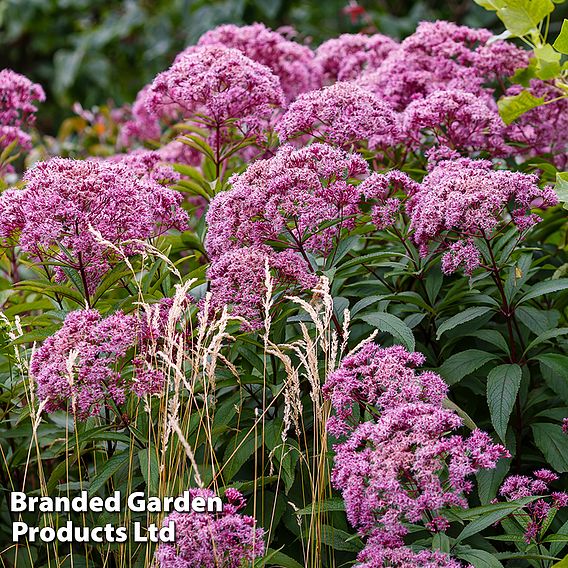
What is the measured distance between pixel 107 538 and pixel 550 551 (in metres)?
1.31

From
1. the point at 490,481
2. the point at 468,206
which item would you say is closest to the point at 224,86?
the point at 468,206

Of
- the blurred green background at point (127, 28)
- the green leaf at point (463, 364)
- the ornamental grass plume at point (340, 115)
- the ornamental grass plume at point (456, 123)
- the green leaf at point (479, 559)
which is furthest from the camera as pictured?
the blurred green background at point (127, 28)

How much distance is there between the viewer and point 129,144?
6059 mm

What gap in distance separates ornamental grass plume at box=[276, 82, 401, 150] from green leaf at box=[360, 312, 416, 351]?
0.70 metres

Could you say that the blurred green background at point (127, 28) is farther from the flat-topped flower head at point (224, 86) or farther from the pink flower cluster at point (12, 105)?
the flat-topped flower head at point (224, 86)

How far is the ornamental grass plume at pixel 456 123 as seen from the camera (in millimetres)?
3369

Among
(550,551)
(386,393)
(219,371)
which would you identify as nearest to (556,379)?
(550,551)

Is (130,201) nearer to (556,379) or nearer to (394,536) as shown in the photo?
(394,536)

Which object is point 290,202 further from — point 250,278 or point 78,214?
point 78,214

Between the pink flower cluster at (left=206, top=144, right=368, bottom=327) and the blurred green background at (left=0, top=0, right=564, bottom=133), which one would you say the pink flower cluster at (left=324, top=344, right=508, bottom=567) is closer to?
the pink flower cluster at (left=206, top=144, right=368, bottom=327)

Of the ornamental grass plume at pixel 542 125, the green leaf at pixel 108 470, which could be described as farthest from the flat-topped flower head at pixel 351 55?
the green leaf at pixel 108 470

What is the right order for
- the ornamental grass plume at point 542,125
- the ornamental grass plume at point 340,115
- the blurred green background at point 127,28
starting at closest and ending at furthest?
the ornamental grass plume at point 340,115, the ornamental grass plume at point 542,125, the blurred green background at point 127,28

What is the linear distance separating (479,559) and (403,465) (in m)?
0.36

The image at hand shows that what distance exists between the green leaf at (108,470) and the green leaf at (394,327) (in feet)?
2.93
